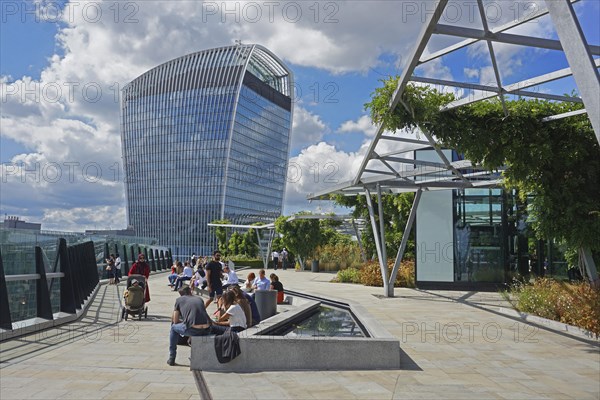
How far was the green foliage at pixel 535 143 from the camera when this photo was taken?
1226cm

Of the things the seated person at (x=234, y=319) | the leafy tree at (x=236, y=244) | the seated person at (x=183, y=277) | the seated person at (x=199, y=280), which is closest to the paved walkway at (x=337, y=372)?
the seated person at (x=234, y=319)

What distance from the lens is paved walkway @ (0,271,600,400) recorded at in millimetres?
6047

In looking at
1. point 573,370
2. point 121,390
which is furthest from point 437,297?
point 121,390

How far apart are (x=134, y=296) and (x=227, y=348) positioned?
18.8ft

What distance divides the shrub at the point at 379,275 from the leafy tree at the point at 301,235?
514 inches

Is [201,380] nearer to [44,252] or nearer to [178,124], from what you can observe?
[44,252]

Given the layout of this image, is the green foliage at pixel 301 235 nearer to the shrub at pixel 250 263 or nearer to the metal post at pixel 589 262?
the shrub at pixel 250 263

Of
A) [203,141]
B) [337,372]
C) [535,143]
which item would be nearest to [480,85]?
[535,143]

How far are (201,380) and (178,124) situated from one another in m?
113

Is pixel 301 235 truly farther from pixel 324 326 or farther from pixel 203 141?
pixel 203 141

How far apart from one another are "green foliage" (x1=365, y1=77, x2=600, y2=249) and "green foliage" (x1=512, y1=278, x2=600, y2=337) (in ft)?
4.05

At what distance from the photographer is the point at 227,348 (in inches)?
277

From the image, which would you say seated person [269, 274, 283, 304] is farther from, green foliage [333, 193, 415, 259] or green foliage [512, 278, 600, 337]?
green foliage [333, 193, 415, 259]

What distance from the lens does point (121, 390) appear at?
19.7 feet
